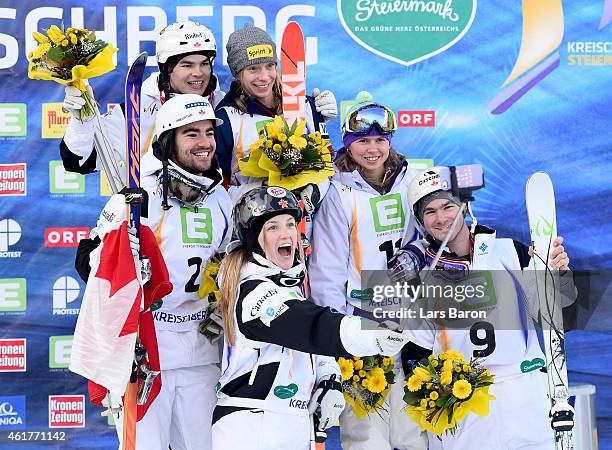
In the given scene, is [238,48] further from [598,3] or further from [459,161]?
[598,3]

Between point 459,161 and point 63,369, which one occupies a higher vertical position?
point 459,161

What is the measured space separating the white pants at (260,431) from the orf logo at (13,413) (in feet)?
8.50

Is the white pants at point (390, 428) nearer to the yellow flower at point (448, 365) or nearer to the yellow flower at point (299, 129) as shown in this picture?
the yellow flower at point (448, 365)

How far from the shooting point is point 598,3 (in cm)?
641

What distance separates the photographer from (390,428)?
15.8ft

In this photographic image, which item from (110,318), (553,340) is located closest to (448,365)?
(553,340)

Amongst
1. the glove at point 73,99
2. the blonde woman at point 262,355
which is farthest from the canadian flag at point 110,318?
the glove at point 73,99

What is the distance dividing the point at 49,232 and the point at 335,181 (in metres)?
2.18

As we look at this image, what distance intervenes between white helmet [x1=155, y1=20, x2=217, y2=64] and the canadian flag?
3.64ft

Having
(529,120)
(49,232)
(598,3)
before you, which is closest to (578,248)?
(529,120)

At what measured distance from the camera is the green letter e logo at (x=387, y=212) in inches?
192

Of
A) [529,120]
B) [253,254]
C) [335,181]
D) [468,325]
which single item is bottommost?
[468,325]

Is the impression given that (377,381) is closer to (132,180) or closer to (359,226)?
(359,226)

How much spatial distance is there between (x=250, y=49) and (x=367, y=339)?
203 centimetres
